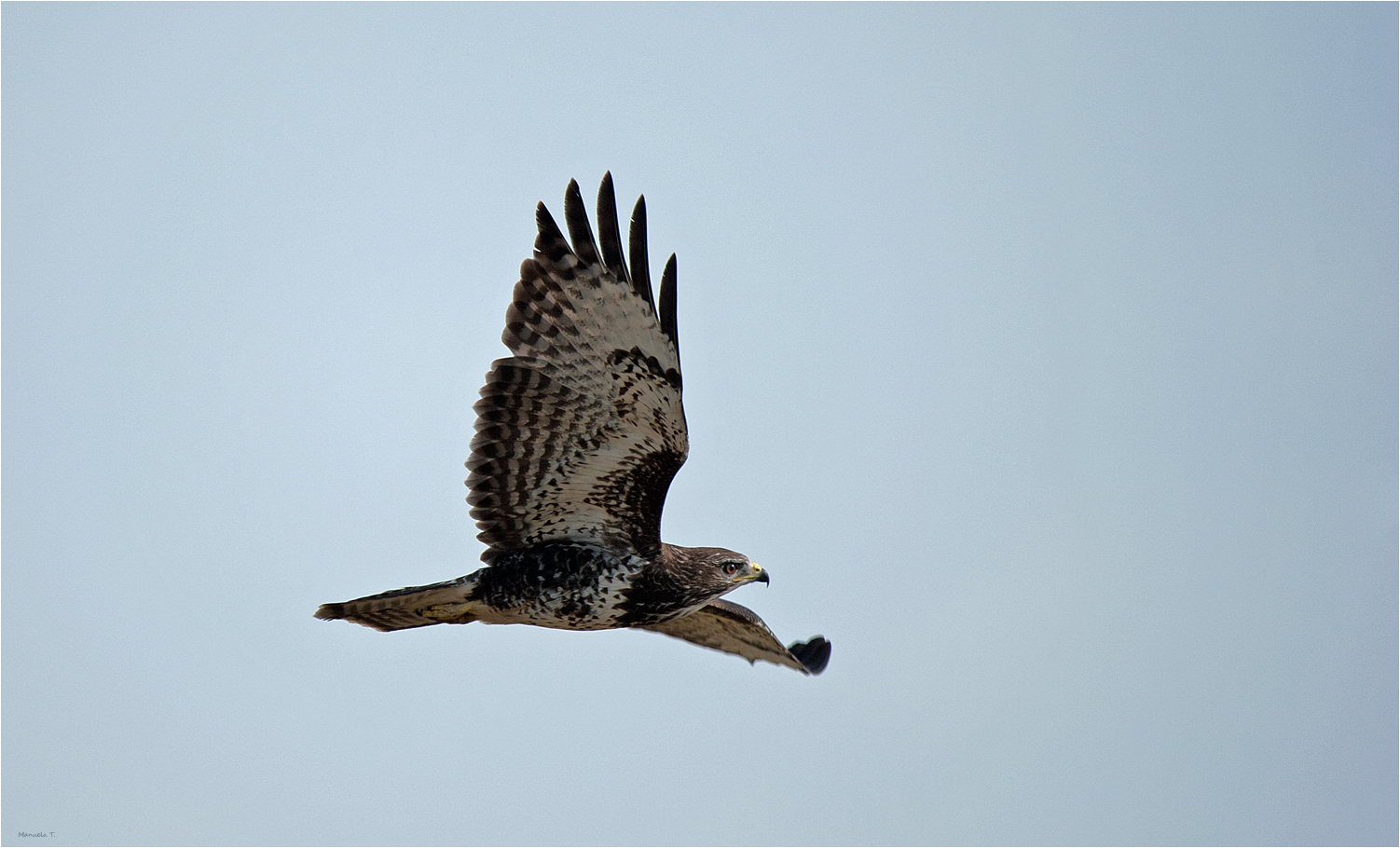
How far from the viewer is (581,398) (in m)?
8.59

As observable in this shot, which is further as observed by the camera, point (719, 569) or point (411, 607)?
point (719, 569)

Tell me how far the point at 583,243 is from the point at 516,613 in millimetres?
2453

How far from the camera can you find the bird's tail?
8.70 m

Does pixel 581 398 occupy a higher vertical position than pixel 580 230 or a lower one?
lower

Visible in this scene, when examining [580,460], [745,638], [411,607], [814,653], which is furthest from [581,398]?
[814,653]

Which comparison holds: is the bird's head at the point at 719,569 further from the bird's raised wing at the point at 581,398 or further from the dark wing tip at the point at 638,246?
the dark wing tip at the point at 638,246

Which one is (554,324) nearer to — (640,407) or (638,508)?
(640,407)

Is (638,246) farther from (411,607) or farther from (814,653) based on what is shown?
(814,653)

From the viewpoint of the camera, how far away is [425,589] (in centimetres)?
873

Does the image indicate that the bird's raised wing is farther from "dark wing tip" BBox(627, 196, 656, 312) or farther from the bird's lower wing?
the bird's lower wing

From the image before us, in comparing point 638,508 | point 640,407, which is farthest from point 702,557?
point 640,407

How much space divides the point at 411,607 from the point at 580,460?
1.39 metres

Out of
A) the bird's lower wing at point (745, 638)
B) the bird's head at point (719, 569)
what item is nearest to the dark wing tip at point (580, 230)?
the bird's head at point (719, 569)

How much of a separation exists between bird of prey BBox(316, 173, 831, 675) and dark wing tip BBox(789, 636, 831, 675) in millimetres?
2481
